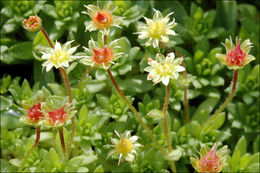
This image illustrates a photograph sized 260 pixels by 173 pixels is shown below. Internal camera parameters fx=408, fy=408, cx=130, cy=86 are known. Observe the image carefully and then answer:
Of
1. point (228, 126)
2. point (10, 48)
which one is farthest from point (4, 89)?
point (228, 126)

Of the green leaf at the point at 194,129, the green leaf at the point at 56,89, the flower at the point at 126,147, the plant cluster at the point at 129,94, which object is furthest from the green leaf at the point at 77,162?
the green leaf at the point at 194,129

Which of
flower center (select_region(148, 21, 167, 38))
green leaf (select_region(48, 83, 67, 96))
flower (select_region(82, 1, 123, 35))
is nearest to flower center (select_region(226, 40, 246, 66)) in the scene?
flower center (select_region(148, 21, 167, 38))

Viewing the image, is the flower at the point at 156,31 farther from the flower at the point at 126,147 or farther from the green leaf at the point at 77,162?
the green leaf at the point at 77,162

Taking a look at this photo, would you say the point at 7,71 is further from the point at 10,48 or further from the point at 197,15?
the point at 197,15

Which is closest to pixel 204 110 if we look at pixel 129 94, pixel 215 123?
pixel 215 123

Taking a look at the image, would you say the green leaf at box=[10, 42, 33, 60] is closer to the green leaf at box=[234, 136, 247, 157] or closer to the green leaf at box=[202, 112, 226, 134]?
the green leaf at box=[202, 112, 226, 134]

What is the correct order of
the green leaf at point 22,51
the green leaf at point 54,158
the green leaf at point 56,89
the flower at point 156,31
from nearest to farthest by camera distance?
the flower at point 156,31, the green leaf at point 54,158, the green leaf at point 56,89, the green leaf at point 22,51
